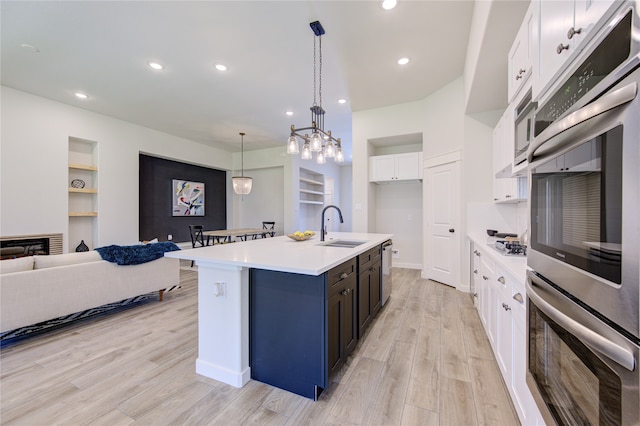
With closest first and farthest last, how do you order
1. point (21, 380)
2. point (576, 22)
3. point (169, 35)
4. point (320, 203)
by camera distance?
point (576, 22)
point (21, 380)
point (169, 35)
point (320, 203)

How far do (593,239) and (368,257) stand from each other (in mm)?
1895

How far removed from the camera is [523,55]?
70.9 inches

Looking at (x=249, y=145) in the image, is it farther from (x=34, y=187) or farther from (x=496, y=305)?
(x=496, y=305)

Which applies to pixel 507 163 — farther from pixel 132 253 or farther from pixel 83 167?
pixel 83 167

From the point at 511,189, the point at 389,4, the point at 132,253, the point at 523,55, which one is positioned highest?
the point at 389,4

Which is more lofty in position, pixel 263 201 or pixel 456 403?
pixel 263 201

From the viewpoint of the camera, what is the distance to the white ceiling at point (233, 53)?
2602 millimetres

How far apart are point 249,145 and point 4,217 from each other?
16.5ft

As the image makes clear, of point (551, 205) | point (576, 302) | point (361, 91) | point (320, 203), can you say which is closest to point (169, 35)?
point (361, 91)

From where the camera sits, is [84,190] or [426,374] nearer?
[426,374]

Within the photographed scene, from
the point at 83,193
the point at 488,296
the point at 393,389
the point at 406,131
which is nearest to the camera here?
the point at 393,389

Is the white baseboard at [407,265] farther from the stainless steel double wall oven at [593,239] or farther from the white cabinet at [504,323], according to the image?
the stainless steel double wall oven at [593,239]

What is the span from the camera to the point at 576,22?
0.95 metres

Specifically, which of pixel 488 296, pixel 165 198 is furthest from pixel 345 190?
pixel 488 296
